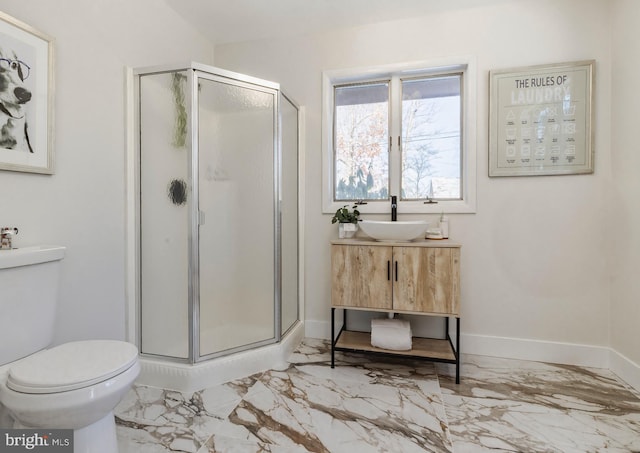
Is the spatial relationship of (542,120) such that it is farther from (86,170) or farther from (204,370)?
(86,170)

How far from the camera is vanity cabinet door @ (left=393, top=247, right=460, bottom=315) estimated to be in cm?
182

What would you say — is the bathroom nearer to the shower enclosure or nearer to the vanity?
the shower enclosure

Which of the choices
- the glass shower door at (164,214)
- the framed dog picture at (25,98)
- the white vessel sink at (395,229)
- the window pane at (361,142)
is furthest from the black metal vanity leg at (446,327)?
the framed dog picture at (25,98)

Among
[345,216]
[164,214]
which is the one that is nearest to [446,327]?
[345,216]

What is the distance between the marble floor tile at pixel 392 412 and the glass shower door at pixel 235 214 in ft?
1.20

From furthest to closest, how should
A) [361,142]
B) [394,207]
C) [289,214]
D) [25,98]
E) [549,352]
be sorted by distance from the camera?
[361,142]
[289,214]
[394,207]
[549,352]
[25,98]

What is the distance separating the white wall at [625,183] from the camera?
173 cm

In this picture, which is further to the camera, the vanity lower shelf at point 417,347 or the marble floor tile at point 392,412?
the vanity lower shelf at point 417,347

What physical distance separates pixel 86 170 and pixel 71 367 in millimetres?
1014

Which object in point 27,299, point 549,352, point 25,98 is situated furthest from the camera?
point 549,352

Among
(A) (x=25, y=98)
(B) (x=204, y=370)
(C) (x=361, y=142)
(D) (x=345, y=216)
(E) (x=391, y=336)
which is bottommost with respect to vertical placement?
(B) (x=204, y=370)

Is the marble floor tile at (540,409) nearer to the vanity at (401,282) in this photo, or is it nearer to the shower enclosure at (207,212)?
the vanity at (401,282)

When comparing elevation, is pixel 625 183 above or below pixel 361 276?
above

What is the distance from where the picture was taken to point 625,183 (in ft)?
5.94
